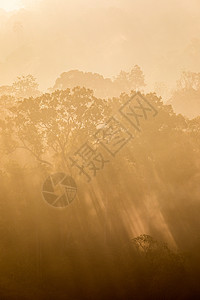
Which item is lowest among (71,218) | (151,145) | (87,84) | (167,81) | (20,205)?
(71,218)

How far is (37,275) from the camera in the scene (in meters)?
27.7

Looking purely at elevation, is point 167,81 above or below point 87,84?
above

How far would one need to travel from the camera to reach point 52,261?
31.2m

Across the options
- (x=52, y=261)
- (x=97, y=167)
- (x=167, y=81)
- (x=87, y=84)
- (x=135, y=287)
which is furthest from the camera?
(x=167, y=81)

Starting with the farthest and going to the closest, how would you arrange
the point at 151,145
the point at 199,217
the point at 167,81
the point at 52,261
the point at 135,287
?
the point at 167,81 → the point at 151,145 → the point at 199,217 → the point at 52,261 → the point at 135,287

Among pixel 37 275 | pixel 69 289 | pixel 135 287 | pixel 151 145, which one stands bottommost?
pixel 135 287

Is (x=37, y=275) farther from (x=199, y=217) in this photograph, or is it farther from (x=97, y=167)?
(x=199, y=217)

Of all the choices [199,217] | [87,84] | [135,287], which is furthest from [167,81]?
[135,287]

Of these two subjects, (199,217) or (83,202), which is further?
(83,202)

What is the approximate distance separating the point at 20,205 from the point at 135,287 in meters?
18.5

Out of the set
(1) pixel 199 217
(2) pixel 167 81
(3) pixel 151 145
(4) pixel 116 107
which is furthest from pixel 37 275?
(2) pixel 167 81

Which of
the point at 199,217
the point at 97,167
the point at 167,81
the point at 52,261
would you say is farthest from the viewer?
the point at 167,81

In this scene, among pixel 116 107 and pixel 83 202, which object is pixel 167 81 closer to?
pixel 116 107

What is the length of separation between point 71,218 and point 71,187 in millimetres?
4195
